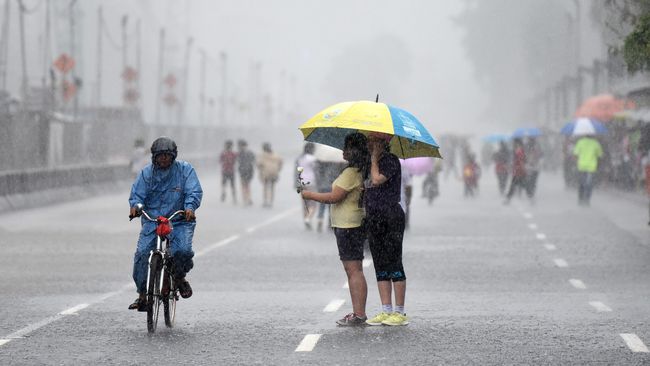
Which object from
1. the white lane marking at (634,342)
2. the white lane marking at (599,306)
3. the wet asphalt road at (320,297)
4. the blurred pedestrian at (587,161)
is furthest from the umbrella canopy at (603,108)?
the white lane marking at (634,342)

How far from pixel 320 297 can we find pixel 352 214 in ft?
9.24

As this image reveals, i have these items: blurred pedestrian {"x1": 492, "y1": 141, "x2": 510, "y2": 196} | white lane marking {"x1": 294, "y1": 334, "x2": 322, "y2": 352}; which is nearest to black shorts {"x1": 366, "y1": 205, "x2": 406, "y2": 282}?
white lane marking {"x1": 294, "y1": 334, "x2": 322, "y2": 352}

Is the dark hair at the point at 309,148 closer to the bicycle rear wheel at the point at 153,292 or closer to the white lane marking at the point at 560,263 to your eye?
the white lane marking at the point at 560,263

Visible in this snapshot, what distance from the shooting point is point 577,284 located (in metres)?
15.8

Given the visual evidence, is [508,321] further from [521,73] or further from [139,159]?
[521,73]

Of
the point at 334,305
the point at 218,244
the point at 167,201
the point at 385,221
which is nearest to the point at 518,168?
the point at 218,244

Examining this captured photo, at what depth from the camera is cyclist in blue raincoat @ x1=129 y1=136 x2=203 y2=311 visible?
11.6 metres

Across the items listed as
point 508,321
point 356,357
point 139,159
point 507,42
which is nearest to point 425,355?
point 356,357

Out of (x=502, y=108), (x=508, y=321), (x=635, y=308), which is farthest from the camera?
(x=502, y=108)

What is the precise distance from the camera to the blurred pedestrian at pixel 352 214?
38.6ft

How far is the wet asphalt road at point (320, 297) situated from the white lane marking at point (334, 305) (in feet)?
0.24

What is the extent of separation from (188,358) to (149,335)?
1.29m

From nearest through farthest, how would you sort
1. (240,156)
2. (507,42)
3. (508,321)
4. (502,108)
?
1. (508,321)
2. (240,156)
3. (507,42)
4. (502,108)

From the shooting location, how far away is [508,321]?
40.3 ft
